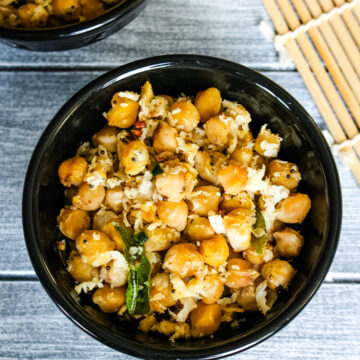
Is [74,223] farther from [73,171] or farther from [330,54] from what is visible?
[330,54]

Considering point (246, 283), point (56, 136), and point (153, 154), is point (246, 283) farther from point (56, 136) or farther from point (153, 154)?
point (56, 136)

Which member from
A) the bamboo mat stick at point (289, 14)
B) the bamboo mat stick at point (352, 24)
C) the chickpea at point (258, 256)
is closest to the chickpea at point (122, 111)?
the chickpea at point (258, 256)

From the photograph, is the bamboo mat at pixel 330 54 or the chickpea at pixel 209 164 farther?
the bamboo mat at pixel 330 54

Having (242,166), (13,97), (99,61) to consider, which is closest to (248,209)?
(242,166)

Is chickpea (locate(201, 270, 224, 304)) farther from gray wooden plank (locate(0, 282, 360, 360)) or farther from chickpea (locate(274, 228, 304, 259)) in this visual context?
gray wooden plank (locate(0, 282, 360, 360))

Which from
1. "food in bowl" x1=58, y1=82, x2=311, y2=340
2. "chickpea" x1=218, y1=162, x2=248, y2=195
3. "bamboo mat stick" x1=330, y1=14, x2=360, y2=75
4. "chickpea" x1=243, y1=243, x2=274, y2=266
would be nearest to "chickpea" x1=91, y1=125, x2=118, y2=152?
"food in bowl" x1=58, y1=82, x2=311, y2=340

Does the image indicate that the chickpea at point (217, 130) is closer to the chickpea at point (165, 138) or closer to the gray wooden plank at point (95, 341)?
the chickpea at point (165, 138)

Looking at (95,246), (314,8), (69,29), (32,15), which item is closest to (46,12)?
(32,15)
